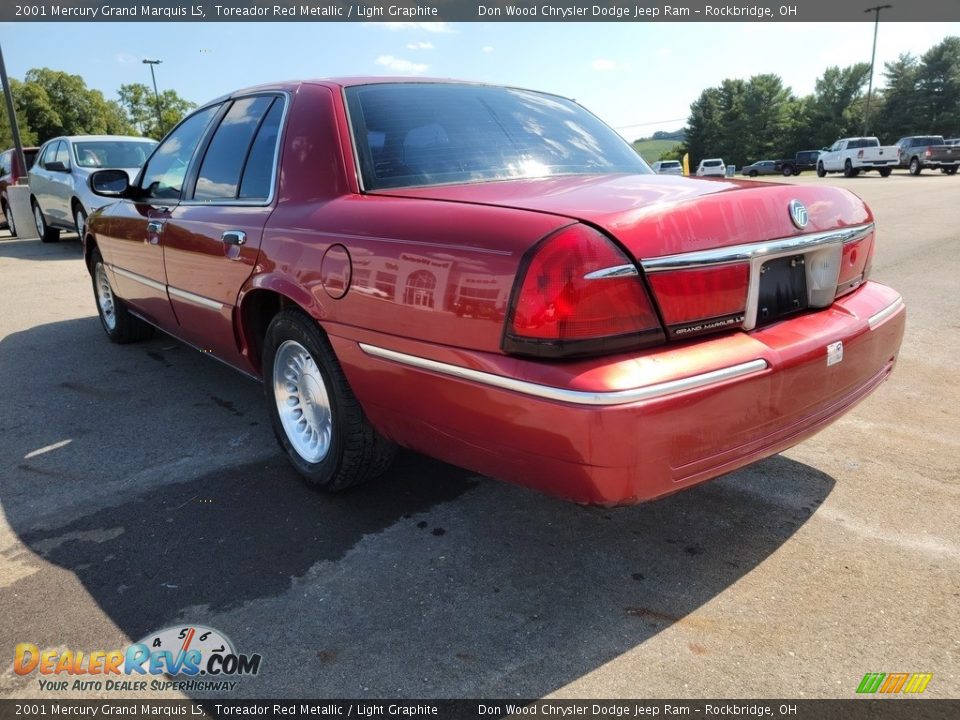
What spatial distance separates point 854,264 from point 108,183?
4224 mm

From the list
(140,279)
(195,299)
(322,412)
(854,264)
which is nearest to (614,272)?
(854,264)

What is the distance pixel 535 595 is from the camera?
2.27 m

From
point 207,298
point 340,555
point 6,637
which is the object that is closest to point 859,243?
point 340,555

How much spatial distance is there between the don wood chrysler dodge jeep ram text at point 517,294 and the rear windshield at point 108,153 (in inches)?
312

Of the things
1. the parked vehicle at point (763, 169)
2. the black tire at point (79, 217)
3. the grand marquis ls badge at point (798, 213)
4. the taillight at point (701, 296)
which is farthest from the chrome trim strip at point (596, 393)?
the parked vehicle at point (763, 169)

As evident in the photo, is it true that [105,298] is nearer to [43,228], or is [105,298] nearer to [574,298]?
[574,298]

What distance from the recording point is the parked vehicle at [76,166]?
989 centimetres

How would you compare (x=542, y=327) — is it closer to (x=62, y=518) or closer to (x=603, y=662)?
(x=603, y=662)

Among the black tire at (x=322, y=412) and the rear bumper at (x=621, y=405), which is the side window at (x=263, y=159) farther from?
the rear bumper at (x=621, y=405)

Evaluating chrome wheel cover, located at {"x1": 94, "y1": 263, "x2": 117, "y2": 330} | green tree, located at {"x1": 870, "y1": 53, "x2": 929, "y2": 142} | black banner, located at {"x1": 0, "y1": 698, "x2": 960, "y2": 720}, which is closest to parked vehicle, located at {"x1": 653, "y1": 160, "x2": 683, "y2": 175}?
black banner, located at {"x1": 0, "y1": 698, "x2": 960, "y2": 720}

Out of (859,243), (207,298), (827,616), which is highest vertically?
(859,243)

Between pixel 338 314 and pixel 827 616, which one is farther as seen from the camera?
pixel 338 314

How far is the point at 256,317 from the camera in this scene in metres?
3.19

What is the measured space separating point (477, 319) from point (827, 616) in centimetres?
138
